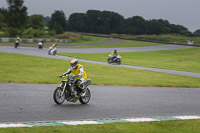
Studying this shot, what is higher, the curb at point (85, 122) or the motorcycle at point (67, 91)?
the motorcycle at point (67, 91)

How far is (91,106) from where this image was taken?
450 inches

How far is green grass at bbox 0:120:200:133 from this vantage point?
746cm

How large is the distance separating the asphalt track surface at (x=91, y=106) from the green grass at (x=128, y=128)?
1007 mm

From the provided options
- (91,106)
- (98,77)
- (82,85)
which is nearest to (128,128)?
(91,106)

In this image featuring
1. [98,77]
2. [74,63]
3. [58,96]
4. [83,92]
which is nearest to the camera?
[58,96]

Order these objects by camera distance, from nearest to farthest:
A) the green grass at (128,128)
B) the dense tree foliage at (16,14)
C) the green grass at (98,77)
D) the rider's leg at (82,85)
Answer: the green grass at (128,128), the rider's leg at (82,85), the green grass at (98,77), the dense tree foliage at (16,14)

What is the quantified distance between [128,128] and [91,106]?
3.27 metres

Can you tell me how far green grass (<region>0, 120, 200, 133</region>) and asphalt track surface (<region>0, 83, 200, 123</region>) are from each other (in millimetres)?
1007

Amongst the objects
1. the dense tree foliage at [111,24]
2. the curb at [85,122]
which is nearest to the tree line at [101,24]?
the dense tree foliage at [111,24]

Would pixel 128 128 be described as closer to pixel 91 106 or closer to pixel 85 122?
pixel 85 122

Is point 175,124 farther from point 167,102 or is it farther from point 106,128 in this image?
point 167,102

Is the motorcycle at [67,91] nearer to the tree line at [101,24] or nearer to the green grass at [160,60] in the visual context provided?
the green grass at [160,60]

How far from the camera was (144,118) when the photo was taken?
9875mm

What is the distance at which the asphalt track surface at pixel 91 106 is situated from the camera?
9.29m
